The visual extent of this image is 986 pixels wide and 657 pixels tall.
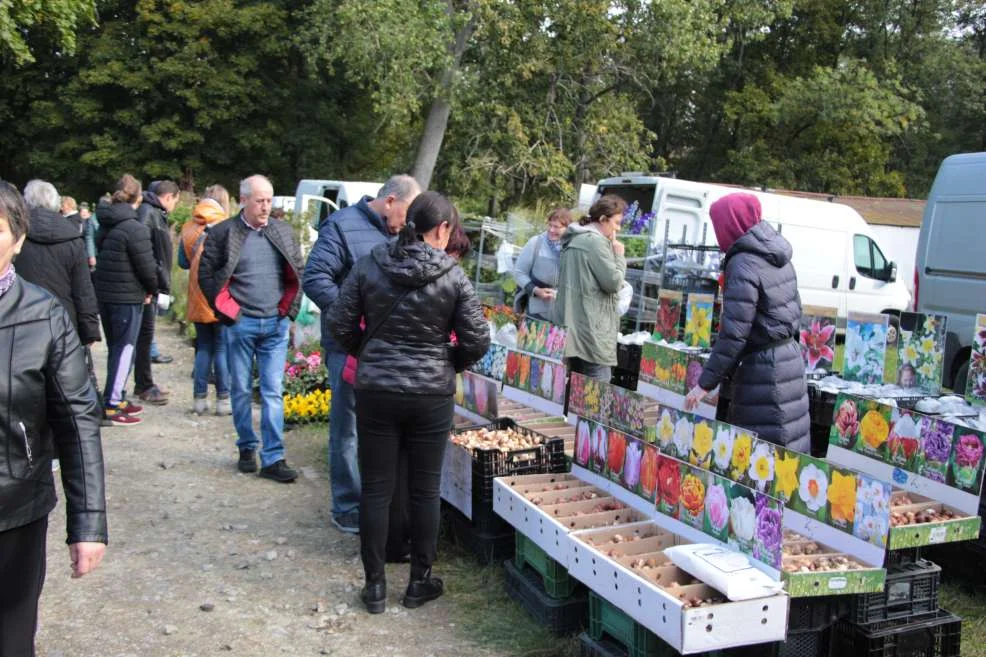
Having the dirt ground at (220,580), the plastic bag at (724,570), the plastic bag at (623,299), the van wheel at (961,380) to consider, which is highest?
the plastic bag at (623,299)

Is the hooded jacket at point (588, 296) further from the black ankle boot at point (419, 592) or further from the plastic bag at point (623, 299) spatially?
the black ankle boot at point (419, 592)

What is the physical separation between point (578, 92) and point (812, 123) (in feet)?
33.5

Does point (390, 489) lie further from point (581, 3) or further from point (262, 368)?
point (581, 3)

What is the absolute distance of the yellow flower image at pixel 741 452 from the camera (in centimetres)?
371

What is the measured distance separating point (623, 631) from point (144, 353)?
5869 mm

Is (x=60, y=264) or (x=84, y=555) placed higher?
(x=60, y=264)

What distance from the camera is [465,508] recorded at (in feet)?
14.9

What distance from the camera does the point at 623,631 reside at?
334cm

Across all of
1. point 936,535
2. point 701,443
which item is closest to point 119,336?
point 701,443

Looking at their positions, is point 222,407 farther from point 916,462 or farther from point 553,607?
point 916,462

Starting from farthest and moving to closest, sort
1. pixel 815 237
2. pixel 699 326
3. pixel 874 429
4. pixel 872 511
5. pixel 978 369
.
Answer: pixel 815 237 < pixel 699 326 < pixel 978 369 < pixel 874 429 < pixel 872 511

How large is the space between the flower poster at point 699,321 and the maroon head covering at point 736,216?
2351 millimetres

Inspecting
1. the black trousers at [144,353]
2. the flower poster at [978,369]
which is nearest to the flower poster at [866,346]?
the flower poster at [978,369]

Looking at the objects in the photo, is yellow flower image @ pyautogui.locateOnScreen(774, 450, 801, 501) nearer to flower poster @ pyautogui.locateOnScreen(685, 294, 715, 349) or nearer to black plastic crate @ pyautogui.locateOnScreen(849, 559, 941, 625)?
black plastic crate @ pyautogui.locateOnScreen(849, 559, 941, 625)
